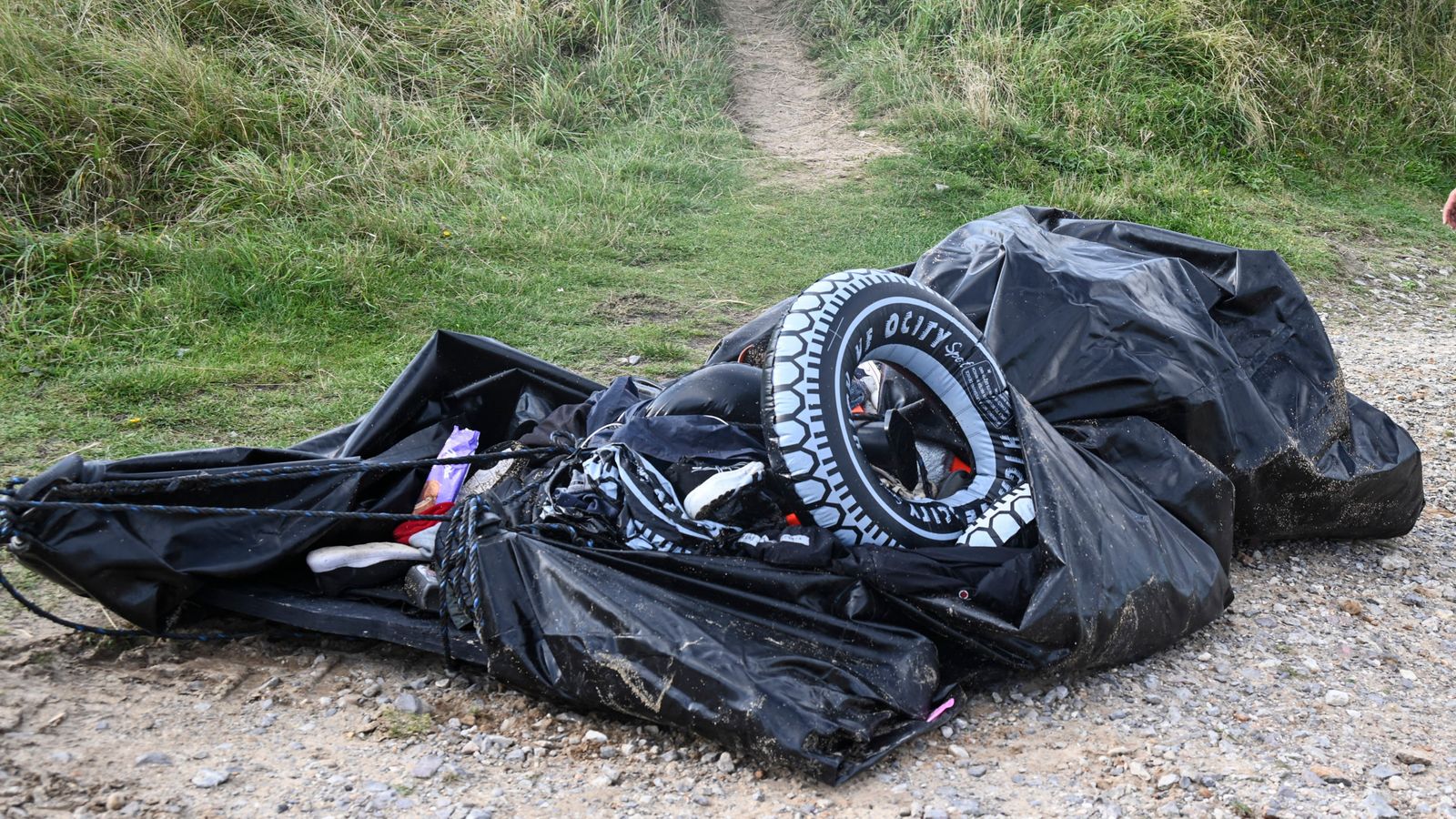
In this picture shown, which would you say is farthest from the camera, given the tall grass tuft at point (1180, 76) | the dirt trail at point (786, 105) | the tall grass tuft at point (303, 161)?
the tall grass tuft at point (1180, 76)

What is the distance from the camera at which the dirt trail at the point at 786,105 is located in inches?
327

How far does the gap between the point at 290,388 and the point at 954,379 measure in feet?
9.39

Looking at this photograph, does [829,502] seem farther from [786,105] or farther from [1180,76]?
[1180,76]

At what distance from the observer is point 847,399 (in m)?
3.23

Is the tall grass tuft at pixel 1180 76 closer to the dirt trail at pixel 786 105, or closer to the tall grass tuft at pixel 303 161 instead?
the dirt trail at pixel 786 105

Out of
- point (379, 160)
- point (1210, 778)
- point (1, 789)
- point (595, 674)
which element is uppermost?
point (379, 160)

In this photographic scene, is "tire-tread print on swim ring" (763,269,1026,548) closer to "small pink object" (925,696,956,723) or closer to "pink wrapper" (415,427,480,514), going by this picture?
"small pink object" (925,696,956,723)

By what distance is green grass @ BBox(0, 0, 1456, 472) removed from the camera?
16.9 feet

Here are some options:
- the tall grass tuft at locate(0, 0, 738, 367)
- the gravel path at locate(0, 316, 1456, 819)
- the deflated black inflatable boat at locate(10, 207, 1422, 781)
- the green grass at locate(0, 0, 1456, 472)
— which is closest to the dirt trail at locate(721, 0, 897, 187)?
the green grass at locate(0, 0, 1456, 472)

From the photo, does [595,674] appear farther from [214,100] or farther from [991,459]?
[214,100]

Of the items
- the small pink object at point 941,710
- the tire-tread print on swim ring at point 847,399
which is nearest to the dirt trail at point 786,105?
the tire-tread print on swim ring at point 847,399

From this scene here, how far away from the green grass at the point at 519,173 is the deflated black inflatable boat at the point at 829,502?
1.38 meters

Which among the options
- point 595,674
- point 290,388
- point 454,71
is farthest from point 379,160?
point 595,674

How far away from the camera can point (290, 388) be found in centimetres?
486
